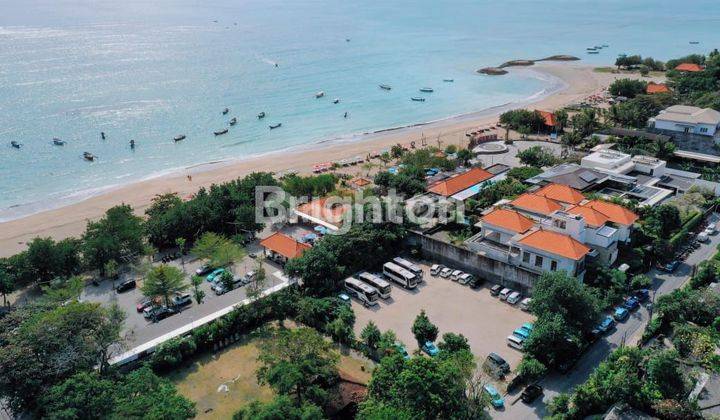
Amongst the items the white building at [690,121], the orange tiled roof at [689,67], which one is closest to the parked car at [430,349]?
the white building at [690,121]

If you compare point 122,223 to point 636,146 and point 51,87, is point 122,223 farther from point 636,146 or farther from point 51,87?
point 51,87

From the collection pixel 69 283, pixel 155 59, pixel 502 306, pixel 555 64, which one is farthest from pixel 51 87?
pixel 555 64

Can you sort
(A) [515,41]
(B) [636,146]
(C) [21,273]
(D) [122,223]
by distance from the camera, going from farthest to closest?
(A) [515,41] < (B) [636,146] < (D) [122,223] < (C) [21,273]

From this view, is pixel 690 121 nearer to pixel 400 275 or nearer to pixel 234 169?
pixel 400 275

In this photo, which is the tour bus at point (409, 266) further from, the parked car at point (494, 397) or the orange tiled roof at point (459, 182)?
the parked car at point (494, 397)

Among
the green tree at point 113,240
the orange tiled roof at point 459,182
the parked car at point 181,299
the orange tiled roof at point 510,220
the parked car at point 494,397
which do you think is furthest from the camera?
the orange tiled roof at point 459,182

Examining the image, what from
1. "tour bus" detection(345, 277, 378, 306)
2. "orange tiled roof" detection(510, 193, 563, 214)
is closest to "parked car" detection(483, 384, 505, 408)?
"tour bus" detection(345, 277, 378, 306)
